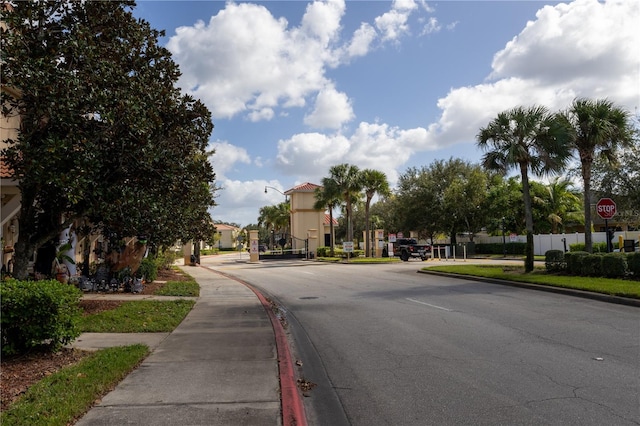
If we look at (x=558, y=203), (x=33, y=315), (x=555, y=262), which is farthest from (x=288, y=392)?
(x=558, y=203)

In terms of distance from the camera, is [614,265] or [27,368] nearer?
[27,368]

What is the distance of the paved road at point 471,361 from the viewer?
17.2 ft

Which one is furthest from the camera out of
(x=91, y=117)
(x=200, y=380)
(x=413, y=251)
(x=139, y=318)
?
(x=413, y=251)

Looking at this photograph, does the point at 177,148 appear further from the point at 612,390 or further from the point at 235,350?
the point at 612,390

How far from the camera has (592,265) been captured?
56.6 feet

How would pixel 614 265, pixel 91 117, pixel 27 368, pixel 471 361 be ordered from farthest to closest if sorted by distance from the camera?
pixel 614 265 → pixel 91 117 → pixel 471 361 → pixel 27 368

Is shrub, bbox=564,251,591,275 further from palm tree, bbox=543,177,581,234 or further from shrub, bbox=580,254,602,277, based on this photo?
palm tree, bbox=543,177,581,234

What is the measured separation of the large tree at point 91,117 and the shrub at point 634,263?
14060 mm

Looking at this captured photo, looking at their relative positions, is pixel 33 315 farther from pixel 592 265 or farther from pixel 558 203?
pixel 558 203

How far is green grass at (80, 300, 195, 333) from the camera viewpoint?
956 cm

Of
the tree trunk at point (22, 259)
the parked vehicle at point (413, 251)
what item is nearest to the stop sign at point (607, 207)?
the tree trunk at point (22, 259)

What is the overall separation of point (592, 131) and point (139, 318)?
17.8 meters

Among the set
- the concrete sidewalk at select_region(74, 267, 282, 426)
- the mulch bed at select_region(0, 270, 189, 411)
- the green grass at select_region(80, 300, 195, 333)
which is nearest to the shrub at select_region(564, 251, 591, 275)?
the concrete sidewalk at select_region(74, 267, 282, 426)

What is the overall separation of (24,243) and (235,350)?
466cm
